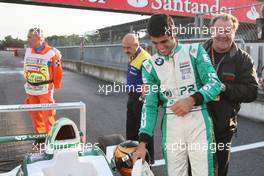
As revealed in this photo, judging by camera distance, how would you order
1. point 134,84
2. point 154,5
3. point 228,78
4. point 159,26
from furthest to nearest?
point 154,5 → point 134,84 → point 228,78 → point 159,26

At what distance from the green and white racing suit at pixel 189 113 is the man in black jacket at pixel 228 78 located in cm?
41

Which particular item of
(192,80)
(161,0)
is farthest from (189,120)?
(161,0)

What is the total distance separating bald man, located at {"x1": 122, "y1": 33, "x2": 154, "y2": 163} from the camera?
4398mm

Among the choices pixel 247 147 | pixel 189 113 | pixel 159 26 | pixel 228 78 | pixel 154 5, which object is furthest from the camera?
pixel 154 5

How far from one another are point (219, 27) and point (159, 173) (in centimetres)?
221

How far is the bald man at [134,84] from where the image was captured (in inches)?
173

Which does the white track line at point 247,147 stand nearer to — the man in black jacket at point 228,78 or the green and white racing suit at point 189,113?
the man in black jacket at point 228,78

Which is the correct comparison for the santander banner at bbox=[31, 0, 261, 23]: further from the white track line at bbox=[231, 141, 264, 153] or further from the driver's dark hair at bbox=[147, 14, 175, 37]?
the driver's dark hair at bbox=[147, 14, 175, 37]

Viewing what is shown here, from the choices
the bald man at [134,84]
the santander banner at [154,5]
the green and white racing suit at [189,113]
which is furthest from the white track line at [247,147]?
the santander banner at [154,5]

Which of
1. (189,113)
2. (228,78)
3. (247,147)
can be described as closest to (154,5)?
(247,147)

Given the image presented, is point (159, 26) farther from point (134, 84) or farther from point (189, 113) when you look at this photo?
point (134, 84)

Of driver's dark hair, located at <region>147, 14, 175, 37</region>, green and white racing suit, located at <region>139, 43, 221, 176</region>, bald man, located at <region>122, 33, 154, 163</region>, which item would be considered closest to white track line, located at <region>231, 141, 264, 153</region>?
bald man, located at <region>122, 33, 154, 163</region>

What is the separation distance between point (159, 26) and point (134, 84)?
228cm

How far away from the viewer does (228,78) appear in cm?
276
